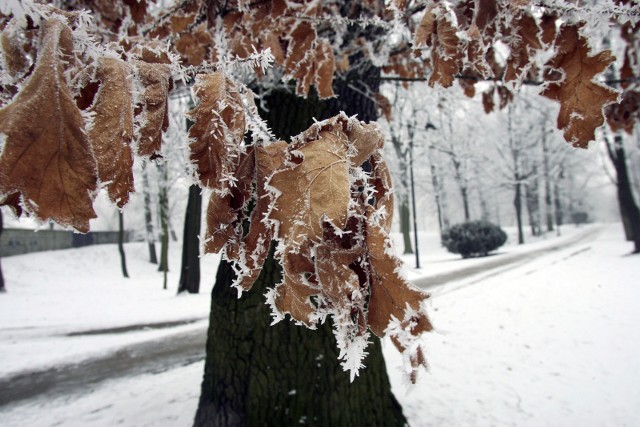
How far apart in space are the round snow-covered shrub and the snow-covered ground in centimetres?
726

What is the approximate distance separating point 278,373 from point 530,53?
229 centimetres

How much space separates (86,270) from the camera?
2141cm

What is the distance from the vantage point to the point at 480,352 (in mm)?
4805

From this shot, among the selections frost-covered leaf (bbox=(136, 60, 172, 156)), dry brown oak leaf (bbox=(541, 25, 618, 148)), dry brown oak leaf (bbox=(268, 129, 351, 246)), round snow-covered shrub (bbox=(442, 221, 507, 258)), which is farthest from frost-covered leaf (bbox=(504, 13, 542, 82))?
round snow-covered shrub (bbox=(442, 221, 507, 258))

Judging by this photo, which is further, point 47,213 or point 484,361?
point 484,361

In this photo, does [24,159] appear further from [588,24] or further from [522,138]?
[522,138]

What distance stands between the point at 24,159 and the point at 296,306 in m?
0.50

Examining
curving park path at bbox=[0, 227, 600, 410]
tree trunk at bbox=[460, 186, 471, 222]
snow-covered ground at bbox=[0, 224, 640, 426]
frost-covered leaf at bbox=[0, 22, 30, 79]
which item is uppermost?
tree trunk at bbox=[460, 186, 471, 222]

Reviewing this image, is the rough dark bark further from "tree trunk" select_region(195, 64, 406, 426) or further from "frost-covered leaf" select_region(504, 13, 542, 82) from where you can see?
"frost-covered leaf" select_region(504, 13, 542, 82)

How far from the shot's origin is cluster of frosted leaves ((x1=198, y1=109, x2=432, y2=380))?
2.17 feet

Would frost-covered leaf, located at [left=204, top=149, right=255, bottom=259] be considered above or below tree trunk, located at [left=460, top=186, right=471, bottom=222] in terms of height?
below

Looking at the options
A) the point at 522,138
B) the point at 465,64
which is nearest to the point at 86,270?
the point at 465,64

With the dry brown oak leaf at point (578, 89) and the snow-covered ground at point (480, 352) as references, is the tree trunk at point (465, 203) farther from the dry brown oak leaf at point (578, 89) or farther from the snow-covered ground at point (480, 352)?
the dry brown oak leaf at point (578, 89)

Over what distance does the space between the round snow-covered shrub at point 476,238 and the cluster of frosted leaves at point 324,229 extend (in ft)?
65.9
